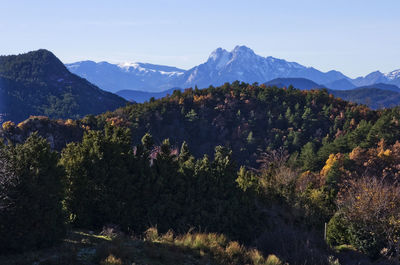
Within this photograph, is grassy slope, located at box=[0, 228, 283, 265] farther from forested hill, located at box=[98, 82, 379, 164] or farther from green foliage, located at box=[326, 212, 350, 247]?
forested hill, located at box=[98, 82, 379, 164]

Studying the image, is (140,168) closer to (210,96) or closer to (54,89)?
(210,96)

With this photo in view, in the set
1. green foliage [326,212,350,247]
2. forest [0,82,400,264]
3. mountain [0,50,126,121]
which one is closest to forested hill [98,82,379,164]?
forest [0,82,400,264]

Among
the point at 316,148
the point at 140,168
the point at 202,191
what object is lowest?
the point at 316,148

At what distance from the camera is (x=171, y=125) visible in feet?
307

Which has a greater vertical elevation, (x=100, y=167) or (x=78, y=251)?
(x=100, y=167)

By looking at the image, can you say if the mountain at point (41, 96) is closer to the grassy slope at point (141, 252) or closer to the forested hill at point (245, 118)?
the forested hill at point (245, 118)

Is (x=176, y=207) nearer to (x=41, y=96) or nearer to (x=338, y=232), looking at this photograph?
(x=338, y=232)

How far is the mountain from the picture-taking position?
15738 centimetres

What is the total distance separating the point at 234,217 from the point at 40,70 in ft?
670

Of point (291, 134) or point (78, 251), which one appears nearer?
point (78, 251)

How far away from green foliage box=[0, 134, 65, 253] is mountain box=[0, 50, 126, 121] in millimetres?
146852

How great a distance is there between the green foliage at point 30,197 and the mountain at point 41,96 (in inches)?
5782

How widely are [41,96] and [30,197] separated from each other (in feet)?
592

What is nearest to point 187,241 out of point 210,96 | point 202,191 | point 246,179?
point 202,191
